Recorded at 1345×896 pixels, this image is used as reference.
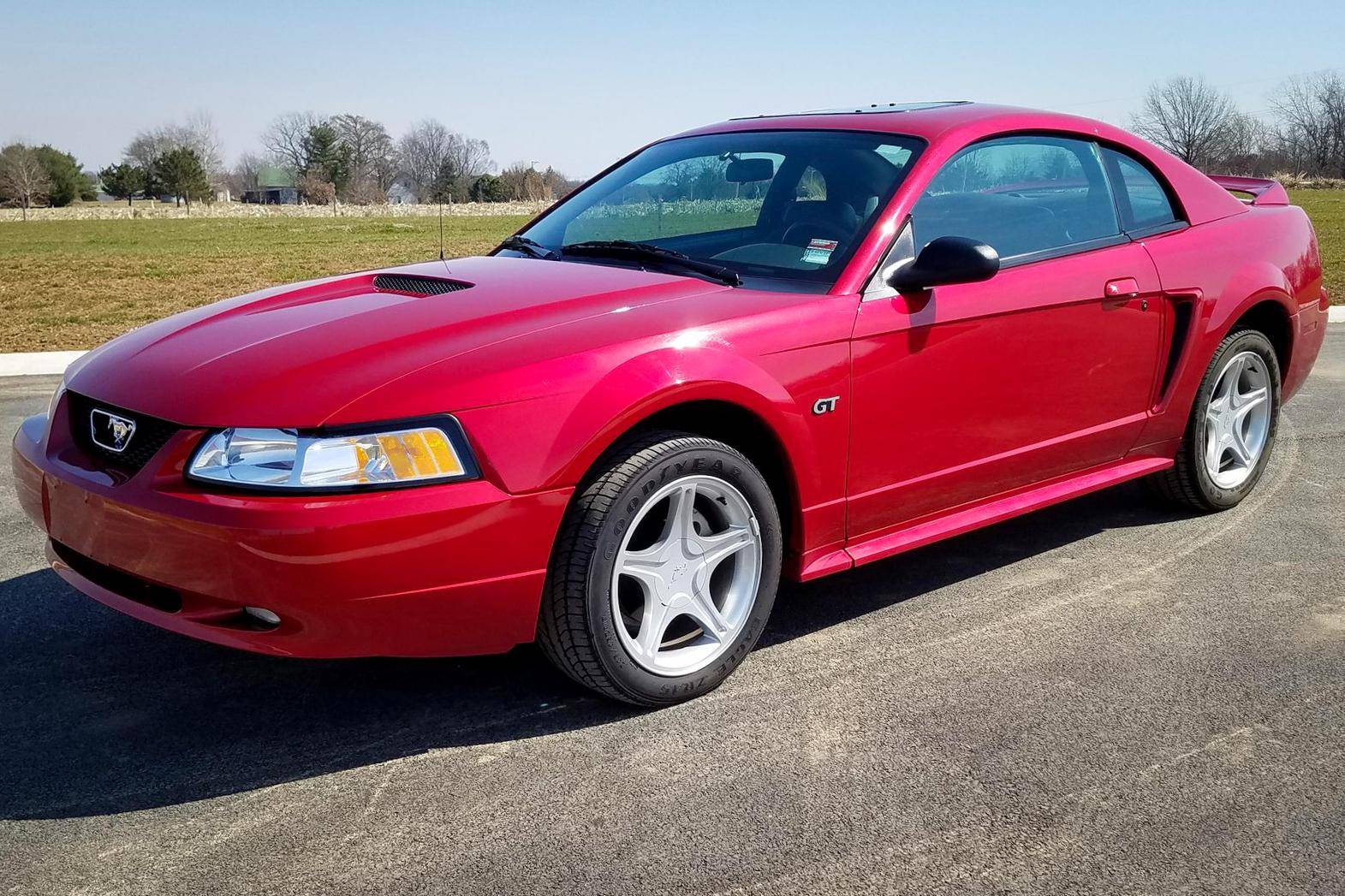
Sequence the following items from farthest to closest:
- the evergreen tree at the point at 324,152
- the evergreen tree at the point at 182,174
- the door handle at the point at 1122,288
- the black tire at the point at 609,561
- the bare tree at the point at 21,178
Result: the evergreen tree at the point at 324,152
the evergreen tree at the point at 182,174
the bare tree at the point at 21,178
the door handle at the point at 1122,288
the black tire at the point at 609,561

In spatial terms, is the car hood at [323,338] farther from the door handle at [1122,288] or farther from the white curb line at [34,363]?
the white curb line at [34,363]

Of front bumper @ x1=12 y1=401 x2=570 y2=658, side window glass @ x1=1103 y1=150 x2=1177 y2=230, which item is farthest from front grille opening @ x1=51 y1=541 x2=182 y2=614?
side window glass @ x1=1103 y1=150 x2=1177 y2=230

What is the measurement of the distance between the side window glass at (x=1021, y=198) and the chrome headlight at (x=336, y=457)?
166 cm

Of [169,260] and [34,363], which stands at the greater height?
[34,363]

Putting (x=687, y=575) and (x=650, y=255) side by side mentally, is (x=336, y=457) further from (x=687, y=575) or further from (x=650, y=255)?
(x=650, y=255)

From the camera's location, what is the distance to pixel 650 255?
3.71 m

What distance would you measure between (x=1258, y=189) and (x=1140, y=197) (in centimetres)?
125

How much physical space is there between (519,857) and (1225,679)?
79.3 inches

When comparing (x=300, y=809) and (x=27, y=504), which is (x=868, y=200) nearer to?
(x=300, y=809)

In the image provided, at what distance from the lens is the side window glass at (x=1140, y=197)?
14.0 feet

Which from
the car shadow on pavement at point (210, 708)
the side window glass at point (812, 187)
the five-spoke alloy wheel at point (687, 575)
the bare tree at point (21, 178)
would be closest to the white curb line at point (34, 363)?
the car shadow on pavement at point (210, 708)

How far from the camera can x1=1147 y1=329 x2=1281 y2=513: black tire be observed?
4.54 metres

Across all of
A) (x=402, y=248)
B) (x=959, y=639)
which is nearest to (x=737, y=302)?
(x=959, y=639)

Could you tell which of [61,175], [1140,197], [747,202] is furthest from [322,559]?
[61,175]
